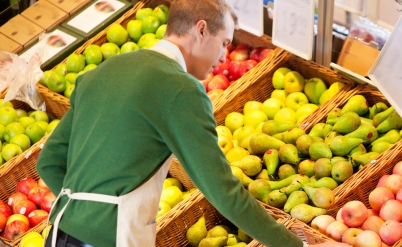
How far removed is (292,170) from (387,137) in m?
0.42

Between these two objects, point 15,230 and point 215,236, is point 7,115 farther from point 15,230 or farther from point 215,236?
point 215,236

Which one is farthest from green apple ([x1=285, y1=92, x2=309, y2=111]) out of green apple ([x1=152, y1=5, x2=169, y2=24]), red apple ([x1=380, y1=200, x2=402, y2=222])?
green apple ([x1=152, y1=5, x2=169, y2=24])

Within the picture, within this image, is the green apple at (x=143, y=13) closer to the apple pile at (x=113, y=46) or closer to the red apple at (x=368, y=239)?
the apple pile at (x=113, y=46)

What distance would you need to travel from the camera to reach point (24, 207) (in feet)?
10.8

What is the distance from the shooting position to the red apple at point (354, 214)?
2.54 m

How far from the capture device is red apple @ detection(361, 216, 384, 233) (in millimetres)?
2514

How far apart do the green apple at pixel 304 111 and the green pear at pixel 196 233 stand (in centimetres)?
75

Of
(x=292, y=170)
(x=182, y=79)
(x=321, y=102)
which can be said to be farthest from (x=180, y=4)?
(x=321, y=102)

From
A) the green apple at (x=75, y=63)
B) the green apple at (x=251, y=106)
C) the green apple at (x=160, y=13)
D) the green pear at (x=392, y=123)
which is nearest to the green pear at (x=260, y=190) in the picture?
the green pear at (x=392, y=123)

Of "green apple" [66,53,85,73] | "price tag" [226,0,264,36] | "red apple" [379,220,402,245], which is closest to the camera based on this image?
"red apple" [379,220,402,245]

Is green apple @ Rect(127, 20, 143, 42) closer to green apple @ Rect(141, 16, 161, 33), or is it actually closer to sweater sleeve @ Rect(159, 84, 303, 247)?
green apple @ Rect(141, 16, 161, 33)

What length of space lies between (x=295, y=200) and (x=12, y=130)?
1760 mm

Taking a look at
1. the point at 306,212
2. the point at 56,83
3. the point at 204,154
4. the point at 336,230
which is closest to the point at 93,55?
the point at 56,83

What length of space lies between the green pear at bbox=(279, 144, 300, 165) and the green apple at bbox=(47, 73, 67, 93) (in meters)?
1.53
